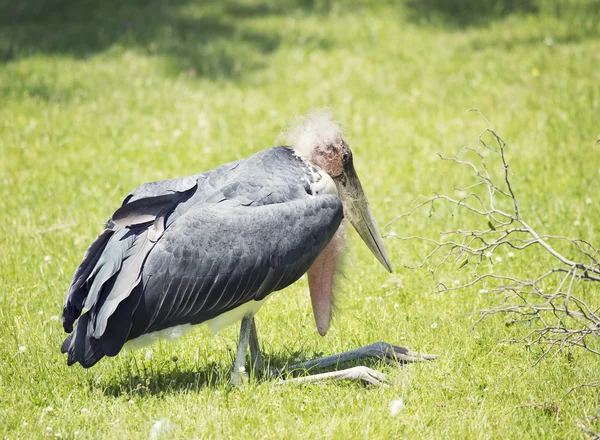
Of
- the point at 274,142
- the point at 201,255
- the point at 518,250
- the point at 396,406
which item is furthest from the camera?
the point at 274,142

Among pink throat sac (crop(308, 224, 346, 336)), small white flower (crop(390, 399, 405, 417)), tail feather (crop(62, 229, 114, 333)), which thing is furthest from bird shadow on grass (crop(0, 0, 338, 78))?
small white flower (crop(390, 399, 405, 417))

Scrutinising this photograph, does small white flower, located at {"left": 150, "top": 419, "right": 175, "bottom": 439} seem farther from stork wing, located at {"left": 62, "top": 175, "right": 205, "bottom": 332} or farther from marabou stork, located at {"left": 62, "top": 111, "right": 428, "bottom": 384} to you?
stork wing, located at {"left": 62, "top": 175, "right": 205, "bottom": 332}

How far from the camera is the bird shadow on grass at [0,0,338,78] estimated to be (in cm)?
909

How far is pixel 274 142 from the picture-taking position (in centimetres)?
696

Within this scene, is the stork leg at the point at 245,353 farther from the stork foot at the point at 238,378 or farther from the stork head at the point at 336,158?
the stork head at the point at 336,158

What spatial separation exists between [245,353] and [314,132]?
1110mm

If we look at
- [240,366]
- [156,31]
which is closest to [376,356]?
[240,366]

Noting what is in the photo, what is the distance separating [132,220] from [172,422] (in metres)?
0.89

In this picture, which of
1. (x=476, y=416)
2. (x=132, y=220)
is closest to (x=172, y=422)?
(x=132, y=220)

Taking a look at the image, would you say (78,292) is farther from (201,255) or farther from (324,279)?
(324,279)

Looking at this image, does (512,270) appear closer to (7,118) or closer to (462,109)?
(462,109)

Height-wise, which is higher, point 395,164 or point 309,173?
point 309,173

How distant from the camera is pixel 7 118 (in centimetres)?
751

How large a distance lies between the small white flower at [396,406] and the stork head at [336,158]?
87 cm
